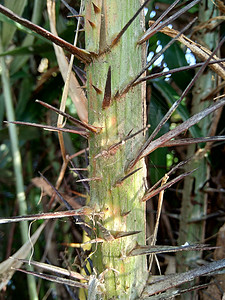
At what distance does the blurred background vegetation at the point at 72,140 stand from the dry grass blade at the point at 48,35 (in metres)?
0.10

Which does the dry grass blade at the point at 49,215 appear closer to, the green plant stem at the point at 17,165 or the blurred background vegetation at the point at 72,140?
the blurred background vegetation at the point at 72,140


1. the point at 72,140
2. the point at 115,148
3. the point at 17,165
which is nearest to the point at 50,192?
the point at 17,165

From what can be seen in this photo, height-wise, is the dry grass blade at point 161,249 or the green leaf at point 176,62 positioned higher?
the green leaf at point 176,62

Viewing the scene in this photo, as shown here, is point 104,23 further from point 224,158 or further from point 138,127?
point 224,158

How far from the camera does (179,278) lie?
310mm

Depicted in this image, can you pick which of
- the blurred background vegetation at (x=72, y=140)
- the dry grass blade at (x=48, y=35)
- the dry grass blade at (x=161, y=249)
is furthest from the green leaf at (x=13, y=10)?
the dry grass blade at (x=161, y=249)

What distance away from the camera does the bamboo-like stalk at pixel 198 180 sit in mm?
630

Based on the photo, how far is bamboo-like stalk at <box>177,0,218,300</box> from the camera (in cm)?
63

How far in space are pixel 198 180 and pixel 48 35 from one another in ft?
1.46

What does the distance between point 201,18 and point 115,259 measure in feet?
1.70

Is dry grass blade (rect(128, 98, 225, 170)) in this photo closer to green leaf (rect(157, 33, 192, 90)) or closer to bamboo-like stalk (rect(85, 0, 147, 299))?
bamboo-like stalk (rect(85, 0, 147, 299))

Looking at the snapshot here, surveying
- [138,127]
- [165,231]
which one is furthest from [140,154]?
[165,231]

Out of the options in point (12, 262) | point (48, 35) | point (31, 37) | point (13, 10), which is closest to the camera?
point (48, 35)

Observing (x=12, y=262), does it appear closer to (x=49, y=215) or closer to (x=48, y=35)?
(x=49, y=215)
